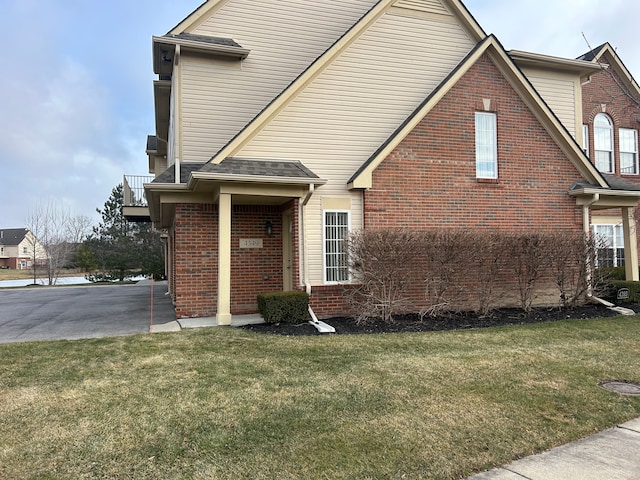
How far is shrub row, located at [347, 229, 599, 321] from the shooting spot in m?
9.29

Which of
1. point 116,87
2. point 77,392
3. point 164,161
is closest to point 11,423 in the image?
point 77,392

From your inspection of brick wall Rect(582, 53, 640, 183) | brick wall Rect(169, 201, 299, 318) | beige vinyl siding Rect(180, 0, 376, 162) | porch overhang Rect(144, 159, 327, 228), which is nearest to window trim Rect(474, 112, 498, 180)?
porch overhang Rect(144, 159, 327, 228)

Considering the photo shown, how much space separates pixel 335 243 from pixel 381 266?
5.64 feet

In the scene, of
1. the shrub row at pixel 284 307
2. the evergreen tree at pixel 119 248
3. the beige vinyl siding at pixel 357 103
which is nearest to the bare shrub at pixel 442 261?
the beige vinyl siding at pixel 357 103

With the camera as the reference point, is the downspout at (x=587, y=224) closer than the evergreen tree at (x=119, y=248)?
Yes

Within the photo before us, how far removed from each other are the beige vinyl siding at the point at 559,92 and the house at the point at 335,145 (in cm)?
251

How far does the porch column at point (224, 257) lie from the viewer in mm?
9218

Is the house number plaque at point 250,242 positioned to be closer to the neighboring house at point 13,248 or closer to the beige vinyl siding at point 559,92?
the beige vinyl siding at point 559,92

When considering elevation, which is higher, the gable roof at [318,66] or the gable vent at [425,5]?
the gable vent at [425,5]

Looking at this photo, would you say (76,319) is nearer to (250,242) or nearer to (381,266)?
(250,242)

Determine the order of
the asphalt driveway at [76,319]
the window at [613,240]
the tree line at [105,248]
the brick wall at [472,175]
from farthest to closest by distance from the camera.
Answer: the tree line at [105,248]
the window at [613,240]
the brick wall at [472,175]
the asphalt driveway at [76,319]

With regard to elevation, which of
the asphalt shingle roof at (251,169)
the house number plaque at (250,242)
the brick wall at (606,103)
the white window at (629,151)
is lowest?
the house number plaque at (250,242)

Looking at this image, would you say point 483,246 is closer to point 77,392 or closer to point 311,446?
point 311,446

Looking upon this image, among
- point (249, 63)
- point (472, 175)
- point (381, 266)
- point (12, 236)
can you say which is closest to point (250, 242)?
point (381, 266)
